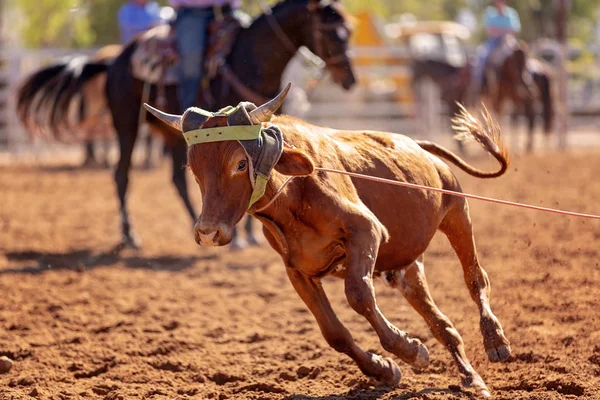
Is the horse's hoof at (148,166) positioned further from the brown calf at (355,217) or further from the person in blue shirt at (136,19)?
the brown calf at (355,217)

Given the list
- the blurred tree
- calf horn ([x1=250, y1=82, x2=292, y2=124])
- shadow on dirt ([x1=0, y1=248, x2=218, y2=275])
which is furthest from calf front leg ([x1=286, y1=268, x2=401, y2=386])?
the blurred tree

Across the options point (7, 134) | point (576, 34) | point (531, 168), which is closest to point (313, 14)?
point (531, 168)

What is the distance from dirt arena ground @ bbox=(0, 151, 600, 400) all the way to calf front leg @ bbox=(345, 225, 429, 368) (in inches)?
9.0

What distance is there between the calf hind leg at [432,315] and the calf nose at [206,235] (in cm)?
123

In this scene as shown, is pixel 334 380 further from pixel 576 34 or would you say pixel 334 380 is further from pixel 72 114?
pixel 576 34

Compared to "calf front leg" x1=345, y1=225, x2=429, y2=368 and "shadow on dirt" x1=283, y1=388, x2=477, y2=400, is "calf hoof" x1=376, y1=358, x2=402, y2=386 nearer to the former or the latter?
"shadow on dirt" x1=283, y1=388, x2=477, y2=400

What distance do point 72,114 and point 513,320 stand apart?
21.1 ft

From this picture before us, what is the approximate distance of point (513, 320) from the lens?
506 centimetres

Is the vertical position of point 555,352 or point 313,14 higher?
point 313,14

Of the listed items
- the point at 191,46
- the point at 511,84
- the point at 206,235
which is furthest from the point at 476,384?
the point at 511,84

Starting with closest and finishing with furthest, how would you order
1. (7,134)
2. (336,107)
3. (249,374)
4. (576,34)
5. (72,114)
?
(249,374) < (72,114) < (7,134) < (336,107) < (576,34)

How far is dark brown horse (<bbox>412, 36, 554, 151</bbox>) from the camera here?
15.5 meters

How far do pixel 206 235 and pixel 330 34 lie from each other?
459 cm

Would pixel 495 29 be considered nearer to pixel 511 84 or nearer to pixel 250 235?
pixel 511 84
